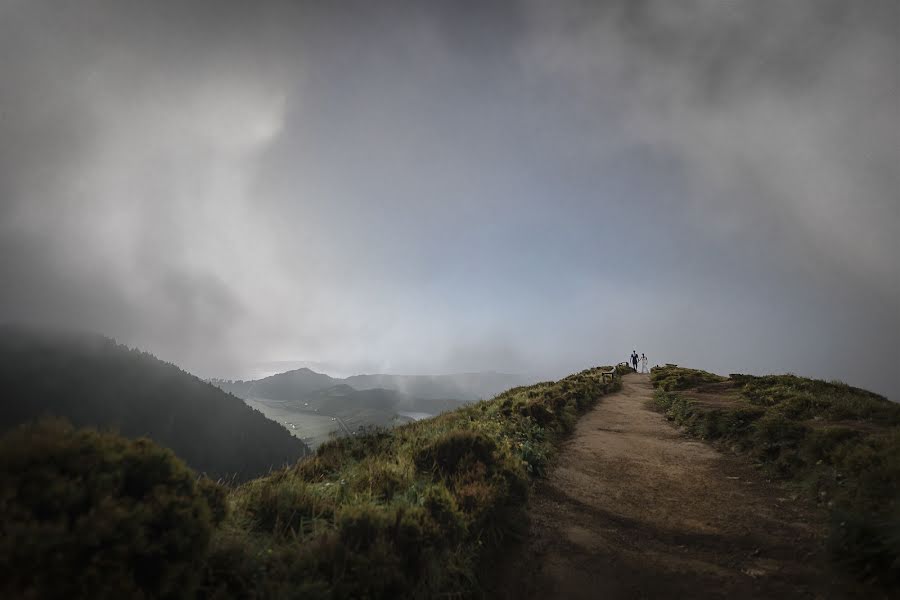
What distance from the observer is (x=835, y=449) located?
8.17 m

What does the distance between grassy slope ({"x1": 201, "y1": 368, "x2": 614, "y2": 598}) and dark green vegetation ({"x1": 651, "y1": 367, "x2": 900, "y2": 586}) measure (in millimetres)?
4605

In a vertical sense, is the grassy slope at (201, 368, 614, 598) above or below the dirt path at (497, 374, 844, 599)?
above

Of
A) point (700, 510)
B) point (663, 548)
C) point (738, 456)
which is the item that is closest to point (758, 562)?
point (663, 548)

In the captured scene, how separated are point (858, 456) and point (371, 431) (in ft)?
35.4

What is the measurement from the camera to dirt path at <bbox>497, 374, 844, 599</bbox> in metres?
5.31

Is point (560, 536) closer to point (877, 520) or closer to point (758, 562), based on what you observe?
point (758, 562)

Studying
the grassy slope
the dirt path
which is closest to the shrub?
the grassy slope

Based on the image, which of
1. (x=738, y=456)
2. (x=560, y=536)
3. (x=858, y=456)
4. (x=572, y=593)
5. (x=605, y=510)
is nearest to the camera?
(x=572, y=593)

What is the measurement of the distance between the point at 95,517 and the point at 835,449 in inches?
478

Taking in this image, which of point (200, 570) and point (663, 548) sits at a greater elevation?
point (200, 570)

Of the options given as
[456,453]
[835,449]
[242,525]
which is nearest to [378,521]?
[242,525]

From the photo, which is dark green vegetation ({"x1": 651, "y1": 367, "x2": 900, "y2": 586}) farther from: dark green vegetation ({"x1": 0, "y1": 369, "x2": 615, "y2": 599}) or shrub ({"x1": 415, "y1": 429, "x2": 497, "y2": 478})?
shrub ({"x1": 415, "y1": 429, "x2": 497, "y2": 478})

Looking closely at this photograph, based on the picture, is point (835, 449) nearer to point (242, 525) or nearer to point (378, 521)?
point (378, 521)

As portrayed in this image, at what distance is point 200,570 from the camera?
3.77 meters
